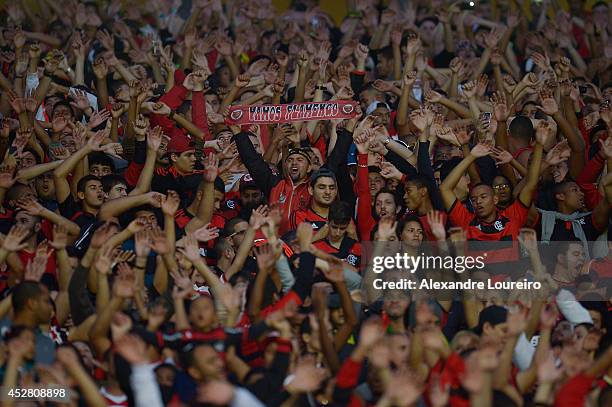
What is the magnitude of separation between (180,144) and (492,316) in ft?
11.2

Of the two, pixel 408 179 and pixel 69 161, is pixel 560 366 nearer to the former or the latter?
pixel 408 179

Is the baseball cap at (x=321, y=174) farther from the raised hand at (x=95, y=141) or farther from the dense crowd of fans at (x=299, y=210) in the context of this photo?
the raised hand at (x=95, y=141)

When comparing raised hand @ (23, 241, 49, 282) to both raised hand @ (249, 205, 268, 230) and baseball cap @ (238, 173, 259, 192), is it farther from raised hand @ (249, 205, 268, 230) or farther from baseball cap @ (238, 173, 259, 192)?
baseball cap @ (238, 173, 259, 192)

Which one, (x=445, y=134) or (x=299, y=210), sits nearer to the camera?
(x=299, y=210)

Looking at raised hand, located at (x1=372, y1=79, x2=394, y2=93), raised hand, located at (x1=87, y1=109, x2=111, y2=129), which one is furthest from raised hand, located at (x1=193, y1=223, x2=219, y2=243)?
raised hand, located at (x1=372, y1=79, x2=394, y2=93)

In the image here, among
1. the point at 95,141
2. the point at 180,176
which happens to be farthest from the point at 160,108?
the point at 95,141

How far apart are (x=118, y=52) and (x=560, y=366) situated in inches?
256

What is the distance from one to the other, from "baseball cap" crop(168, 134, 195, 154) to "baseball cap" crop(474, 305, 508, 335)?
10.4 ft

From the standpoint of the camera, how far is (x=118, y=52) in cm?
1173

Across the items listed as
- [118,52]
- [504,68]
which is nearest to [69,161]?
[118,52]

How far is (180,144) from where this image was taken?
31.2 ft

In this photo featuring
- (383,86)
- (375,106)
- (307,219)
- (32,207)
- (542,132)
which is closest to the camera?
(32,207)

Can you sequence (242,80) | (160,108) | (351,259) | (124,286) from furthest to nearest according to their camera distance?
(242,80) → (160,108) → (351,259) → (124,286)

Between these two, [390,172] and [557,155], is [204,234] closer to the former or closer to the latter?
[390,172]
